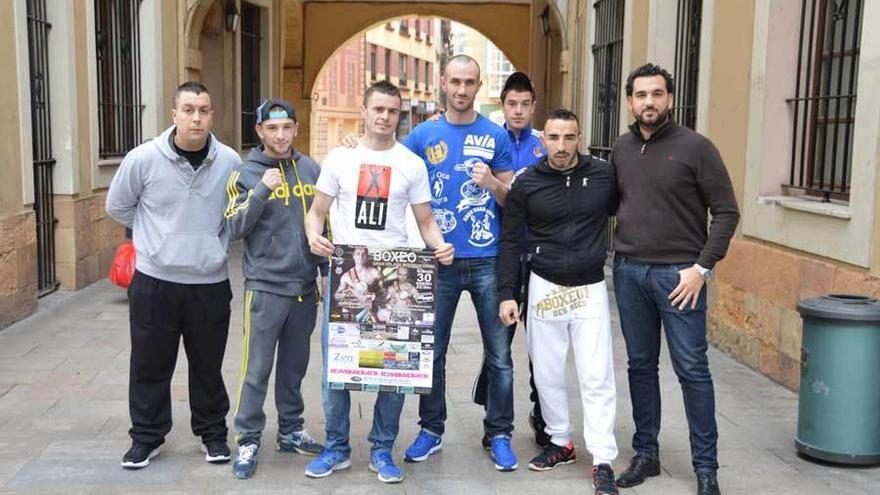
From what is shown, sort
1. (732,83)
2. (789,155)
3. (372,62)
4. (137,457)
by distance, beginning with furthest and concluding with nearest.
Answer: (372,62) → (732,83) → (789,155) → (137,457)

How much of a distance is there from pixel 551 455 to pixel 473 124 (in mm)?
1597

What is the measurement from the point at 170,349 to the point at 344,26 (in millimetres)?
18874

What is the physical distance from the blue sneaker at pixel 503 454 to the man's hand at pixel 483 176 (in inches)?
48.3

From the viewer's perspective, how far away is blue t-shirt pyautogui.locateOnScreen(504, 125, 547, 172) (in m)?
4.93

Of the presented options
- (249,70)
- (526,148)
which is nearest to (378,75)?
(249,70)

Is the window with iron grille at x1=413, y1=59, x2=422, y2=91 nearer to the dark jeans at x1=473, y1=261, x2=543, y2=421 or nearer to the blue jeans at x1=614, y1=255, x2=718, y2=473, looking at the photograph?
the dark jeans at x1=473, y1=261, x2=543, y2=421

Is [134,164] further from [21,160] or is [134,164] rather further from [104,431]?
[21,160]

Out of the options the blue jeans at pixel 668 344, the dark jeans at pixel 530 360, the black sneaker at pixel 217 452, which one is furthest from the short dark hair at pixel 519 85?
the black sneaker at pixel 217 452

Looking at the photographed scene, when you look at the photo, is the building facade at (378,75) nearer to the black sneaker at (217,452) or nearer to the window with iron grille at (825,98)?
the window with iron grille at (825,98)

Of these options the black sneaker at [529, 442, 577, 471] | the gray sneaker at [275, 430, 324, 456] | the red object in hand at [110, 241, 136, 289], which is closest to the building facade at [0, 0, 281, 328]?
the red object in hand at [110, 241, 136, 289]

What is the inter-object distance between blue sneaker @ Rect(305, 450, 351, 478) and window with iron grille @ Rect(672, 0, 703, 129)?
5.32m

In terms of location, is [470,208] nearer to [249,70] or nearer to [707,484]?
[707,484]

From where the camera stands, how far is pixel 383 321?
4.42 meters

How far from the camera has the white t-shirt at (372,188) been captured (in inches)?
171
